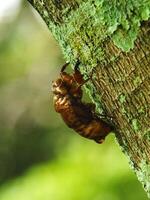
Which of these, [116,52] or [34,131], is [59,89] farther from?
[34,131]

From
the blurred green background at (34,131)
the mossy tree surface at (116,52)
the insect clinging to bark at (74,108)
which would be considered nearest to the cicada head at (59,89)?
the insect clinging to bark at (74,108)

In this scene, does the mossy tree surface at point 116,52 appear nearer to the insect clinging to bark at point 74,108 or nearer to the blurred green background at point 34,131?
the insect clinging to bark at point 74,108

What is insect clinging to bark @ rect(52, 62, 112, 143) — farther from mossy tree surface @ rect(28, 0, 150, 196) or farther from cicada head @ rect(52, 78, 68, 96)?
mossy tree surface @ rect(28, 0, 150, 196)

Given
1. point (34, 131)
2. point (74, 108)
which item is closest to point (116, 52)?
point (74, 108)

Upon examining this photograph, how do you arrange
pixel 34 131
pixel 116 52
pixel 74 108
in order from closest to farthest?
pixel 116 52, pixel 74 108, pixel 34 131

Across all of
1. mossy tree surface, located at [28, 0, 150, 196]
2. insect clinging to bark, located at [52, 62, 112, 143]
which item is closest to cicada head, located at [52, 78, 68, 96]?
insect clinging to bark, located at [52, 62, 112, 143]
